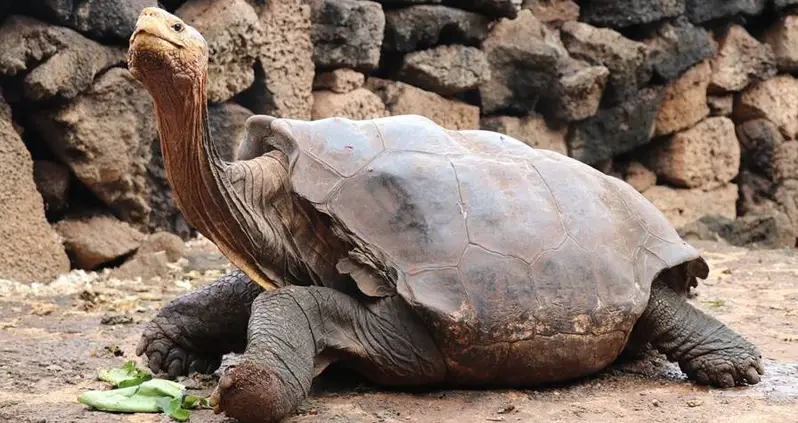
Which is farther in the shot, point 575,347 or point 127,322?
point 127,322

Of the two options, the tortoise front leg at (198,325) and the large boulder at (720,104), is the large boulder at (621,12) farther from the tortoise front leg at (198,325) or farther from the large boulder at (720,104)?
the tortoise front leg at (198,325)

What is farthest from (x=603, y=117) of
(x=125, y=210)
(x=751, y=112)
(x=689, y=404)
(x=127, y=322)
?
(x=689, y=404)

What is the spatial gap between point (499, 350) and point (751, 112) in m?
7.05

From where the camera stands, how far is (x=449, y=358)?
107 inches

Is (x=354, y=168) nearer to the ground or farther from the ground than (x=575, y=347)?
farther from the ground

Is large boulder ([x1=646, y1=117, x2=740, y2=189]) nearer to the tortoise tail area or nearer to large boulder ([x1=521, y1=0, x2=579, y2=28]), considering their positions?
large boulder ([x1=521, y1=0, x2=579, y2=28])

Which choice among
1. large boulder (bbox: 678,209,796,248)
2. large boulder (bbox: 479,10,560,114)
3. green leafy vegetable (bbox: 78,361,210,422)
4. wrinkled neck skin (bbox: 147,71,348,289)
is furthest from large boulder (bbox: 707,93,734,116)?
green leafy vegetable (bbox: 78,361,210,422)

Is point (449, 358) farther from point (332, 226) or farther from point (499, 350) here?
point (332, 226)

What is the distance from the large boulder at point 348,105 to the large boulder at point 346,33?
7.3 inches

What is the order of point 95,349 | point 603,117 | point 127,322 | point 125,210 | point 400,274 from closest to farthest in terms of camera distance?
point 400,274
point 95,349
point 127,322
point 125,210
point 603,117

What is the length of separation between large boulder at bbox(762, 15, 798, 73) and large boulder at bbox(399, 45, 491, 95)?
3.45m

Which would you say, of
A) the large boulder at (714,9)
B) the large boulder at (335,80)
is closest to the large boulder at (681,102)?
the large boulder at (714,9)

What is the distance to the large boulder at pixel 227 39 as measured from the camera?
5.44m

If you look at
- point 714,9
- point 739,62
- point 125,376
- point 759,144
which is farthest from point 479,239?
point 759,144
